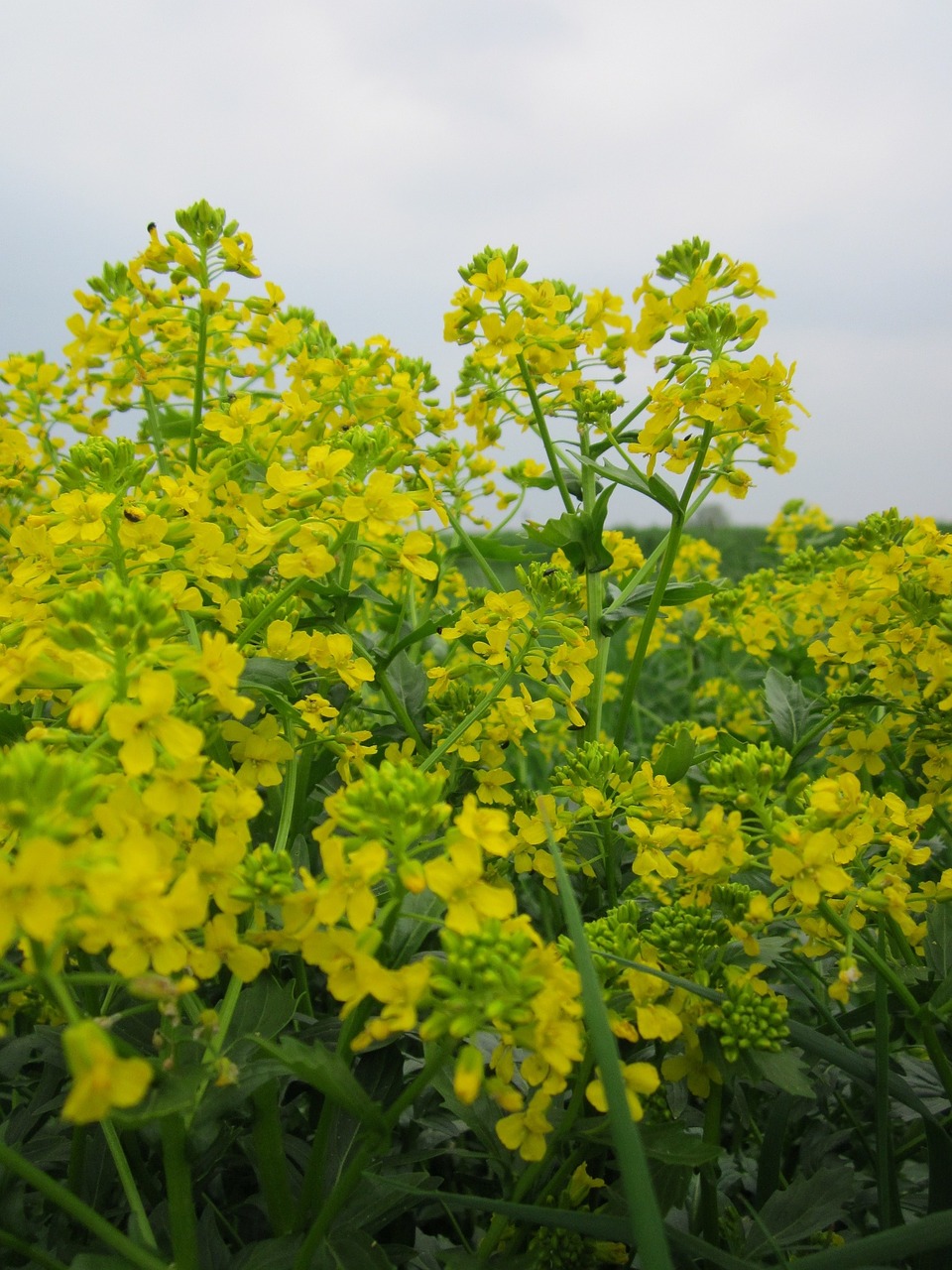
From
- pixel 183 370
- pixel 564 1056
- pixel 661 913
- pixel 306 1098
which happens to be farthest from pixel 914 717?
pixel 183 370

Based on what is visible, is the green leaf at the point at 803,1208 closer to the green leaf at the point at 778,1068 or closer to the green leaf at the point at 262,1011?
the green leaf at the point at 778,1068

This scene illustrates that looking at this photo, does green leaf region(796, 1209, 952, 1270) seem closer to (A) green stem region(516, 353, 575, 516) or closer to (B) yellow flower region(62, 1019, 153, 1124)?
(B) yellow flower region(62, 1019, 153, 1124)

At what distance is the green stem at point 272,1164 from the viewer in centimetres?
108

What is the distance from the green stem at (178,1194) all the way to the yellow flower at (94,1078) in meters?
0.28

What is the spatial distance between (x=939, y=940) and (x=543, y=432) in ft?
4.05

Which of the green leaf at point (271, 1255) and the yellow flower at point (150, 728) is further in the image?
the green leaf at point (271, 1255)

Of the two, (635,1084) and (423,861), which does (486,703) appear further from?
(635,1084)

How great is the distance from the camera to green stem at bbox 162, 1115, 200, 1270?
0.92 meters

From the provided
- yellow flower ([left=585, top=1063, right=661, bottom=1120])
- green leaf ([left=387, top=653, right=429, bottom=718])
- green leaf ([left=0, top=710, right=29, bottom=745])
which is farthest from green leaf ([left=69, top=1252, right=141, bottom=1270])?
green leaf ([left=387, top=653, right=429, bottom=718])

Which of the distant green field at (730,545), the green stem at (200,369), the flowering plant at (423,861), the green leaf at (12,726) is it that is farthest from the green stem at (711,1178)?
the distant green field at (730,545)

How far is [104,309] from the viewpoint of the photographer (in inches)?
84.5

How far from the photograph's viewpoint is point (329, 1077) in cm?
87

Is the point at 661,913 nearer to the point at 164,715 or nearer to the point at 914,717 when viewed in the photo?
the point at 164,715

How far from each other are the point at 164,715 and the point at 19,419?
2.04 meters
